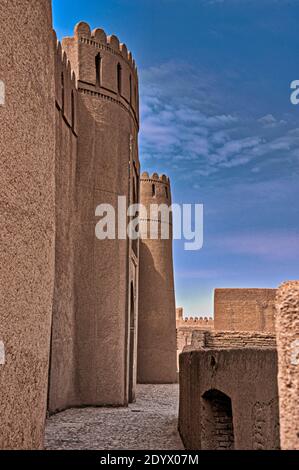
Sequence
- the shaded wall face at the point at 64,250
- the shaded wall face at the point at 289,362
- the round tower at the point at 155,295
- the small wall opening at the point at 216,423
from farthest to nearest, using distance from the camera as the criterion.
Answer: the round tower at the point at 155,295 < the shaded wall face at the point at 64,250 < the small wall opening at the point at 216,423 < the shaded wall face at the point at 289,362

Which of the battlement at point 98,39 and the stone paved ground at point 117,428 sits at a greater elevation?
the battlement at point 98,39

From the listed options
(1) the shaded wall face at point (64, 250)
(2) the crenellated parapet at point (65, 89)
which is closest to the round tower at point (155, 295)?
(1) the shaded wall face at point (64, 250)

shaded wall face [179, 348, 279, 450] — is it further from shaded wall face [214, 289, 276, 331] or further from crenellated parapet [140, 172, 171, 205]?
crenellated parapet [140, 172, 171, 205]

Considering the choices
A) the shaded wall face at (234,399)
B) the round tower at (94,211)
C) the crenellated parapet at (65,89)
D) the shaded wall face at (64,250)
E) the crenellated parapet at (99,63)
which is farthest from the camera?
the crenellated parapet at (99,63)

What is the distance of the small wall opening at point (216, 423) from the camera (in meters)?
6.57

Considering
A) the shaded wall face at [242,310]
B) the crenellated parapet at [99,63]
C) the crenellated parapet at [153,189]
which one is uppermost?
the crenellated parapet at [99,63]

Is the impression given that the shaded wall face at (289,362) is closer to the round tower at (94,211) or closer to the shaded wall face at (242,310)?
the round tower at (94,211)

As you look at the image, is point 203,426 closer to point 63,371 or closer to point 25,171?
point 25,171

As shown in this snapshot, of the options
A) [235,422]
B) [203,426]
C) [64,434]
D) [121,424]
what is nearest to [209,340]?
[121,424]

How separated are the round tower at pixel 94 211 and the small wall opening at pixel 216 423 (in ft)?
20.4

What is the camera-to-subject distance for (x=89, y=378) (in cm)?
1252

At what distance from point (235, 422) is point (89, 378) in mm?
7673

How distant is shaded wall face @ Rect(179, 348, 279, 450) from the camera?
15.0ft

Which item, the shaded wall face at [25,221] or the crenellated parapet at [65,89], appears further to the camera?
the crenellated parapet at [65,89]
